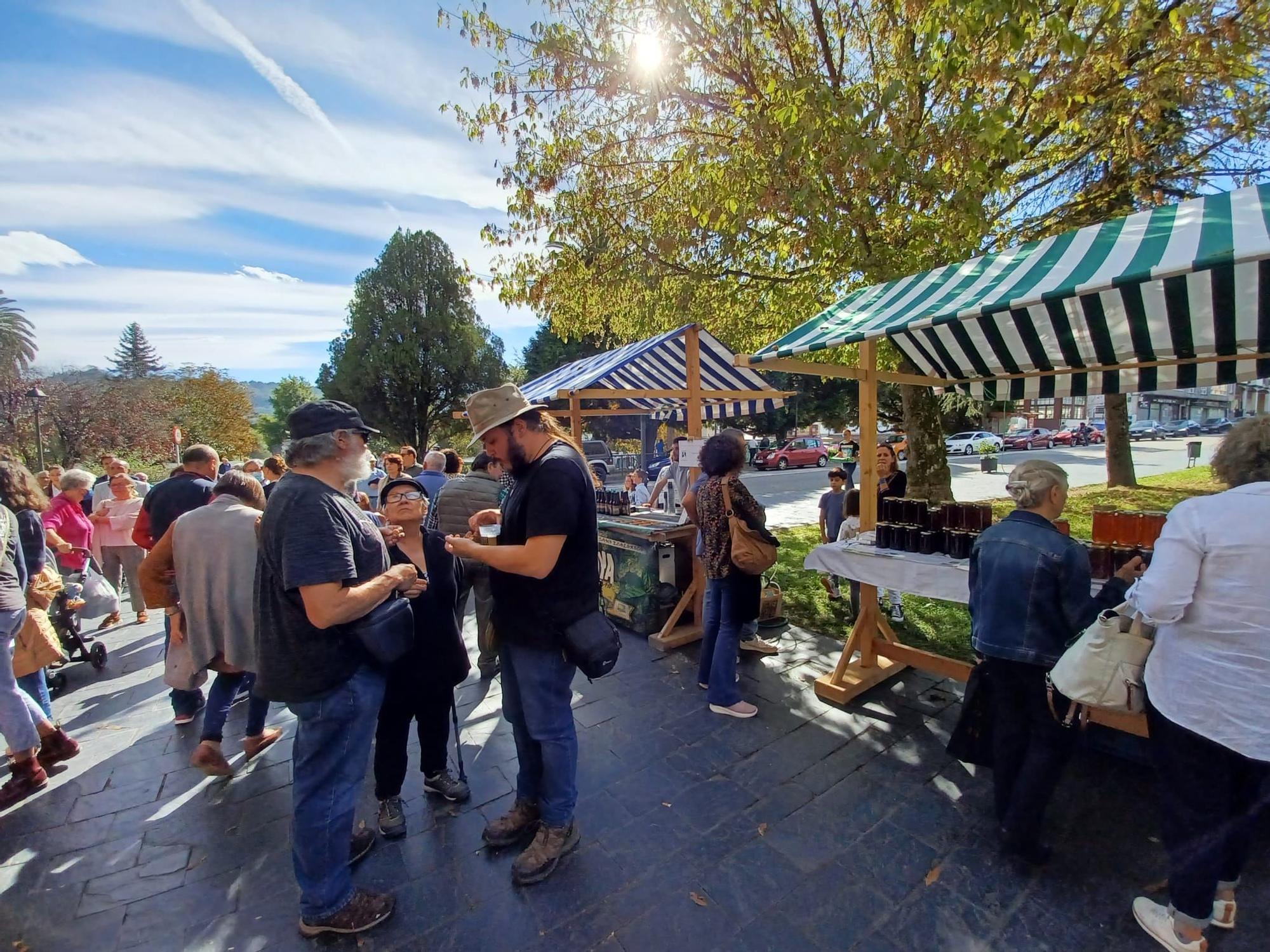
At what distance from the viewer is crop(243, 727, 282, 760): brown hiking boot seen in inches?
129

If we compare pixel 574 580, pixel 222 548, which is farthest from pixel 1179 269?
pixel 222 548

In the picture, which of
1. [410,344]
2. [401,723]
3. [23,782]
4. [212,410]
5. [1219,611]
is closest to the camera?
[1219,611]

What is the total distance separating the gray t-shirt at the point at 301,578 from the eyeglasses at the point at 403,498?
37cm

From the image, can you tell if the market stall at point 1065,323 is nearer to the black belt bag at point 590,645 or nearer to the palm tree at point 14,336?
the black belt bag at point 590,645

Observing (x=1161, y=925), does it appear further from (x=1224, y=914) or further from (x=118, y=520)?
(x=118, y=520)

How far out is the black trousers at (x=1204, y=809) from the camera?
5.88ft

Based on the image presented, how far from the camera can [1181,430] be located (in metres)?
41.5

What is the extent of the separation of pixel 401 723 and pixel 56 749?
7.68ft

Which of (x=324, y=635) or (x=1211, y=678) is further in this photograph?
(x=324, y=635)

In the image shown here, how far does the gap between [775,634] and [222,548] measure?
4052mm

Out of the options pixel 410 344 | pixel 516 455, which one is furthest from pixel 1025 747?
pixel 410 344

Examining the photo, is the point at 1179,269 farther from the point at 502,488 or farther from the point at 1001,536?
the point at 502,488

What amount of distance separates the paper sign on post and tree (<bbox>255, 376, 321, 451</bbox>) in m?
45.8

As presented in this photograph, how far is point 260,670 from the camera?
74.9 inches
